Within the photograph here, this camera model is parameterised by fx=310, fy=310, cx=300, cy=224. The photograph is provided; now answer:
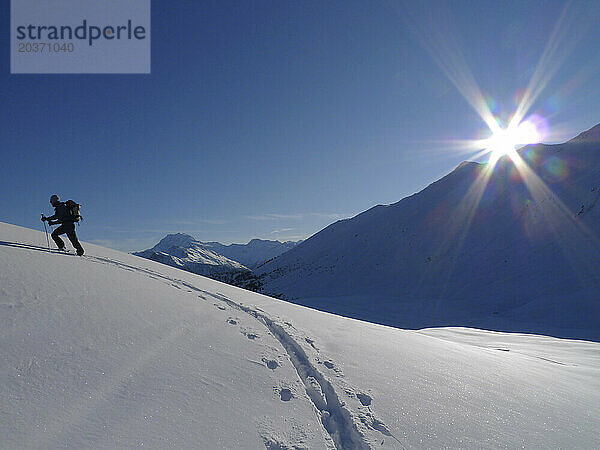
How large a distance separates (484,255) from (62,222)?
123 feet

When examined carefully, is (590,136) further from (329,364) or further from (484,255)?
(329,364)

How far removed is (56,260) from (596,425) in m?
9.40

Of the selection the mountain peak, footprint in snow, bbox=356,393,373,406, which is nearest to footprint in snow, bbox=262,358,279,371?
footprint in snow, bbox=356,393,373,406

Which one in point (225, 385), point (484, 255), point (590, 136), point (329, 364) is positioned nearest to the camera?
point (225, 385)

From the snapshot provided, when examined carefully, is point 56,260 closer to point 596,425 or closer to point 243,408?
point 243,408

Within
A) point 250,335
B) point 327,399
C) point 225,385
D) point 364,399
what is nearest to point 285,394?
point 327,399

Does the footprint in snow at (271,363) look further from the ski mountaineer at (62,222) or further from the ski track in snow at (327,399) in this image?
the ski mountaineer at (62,222)

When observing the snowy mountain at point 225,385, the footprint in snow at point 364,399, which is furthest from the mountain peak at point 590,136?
the footprint in snow at point 364,399

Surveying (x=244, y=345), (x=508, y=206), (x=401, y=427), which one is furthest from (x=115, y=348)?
(x=508, y=206)

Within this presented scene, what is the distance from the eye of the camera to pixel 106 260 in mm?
8211

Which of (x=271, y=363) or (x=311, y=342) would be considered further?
(x=311, y=342)

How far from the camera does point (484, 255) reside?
34.5m

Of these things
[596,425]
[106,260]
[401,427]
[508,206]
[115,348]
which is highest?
[508,206]

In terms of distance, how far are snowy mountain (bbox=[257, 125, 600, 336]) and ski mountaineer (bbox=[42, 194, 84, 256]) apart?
18.1 meters
